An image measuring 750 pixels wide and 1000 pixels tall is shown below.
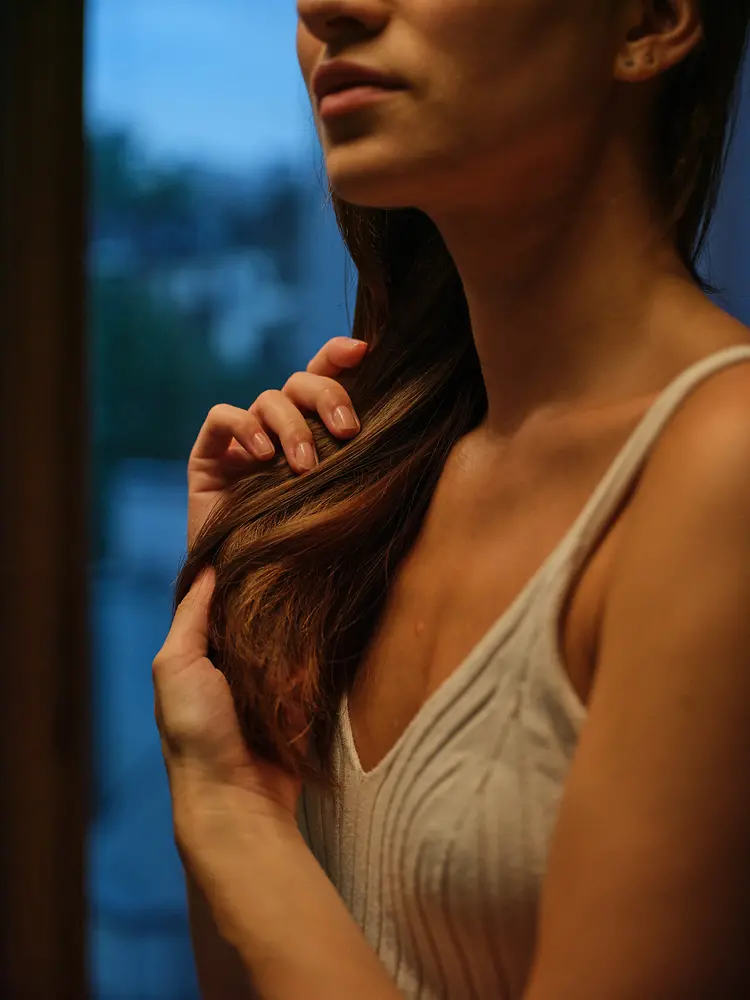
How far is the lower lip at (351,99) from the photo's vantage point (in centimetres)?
73

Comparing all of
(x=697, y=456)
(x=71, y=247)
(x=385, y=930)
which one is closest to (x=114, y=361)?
(x=71, y=247)

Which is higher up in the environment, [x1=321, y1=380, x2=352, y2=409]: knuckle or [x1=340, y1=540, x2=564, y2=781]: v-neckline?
[x1=321, y1=380, x2=352, y2=409]: knuckle

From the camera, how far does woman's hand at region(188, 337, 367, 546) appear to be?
94 cm

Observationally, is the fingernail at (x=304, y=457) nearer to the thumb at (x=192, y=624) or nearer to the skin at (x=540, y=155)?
the thumb at (x=192, y=624)

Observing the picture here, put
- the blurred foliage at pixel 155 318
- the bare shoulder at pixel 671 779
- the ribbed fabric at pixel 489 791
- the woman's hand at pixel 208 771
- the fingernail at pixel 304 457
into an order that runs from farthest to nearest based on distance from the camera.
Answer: the blurred foliage at pixel 155 318
the fingernail at pixel 304 457
the woman's hand at pixel 208 771
the ribbed fabric at pixel 489 791
the bare shoulder at pixel 671 779

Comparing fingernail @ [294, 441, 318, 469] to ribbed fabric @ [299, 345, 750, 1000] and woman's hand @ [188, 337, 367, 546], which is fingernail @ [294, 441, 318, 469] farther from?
ribbed fabric @ [299, 345, 750, 1000]

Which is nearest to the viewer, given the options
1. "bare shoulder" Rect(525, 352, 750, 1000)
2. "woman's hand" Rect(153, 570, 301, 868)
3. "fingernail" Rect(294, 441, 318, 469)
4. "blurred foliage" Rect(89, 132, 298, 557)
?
"bare shoulder" Rect(525, 352, 750, 1000)

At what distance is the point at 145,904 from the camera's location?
175 cm

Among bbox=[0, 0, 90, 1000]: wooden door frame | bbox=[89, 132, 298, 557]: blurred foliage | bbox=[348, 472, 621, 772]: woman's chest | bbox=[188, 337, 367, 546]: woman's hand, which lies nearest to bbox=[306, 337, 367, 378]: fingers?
bbox=[188, 337, 367, 546]: woman's hand

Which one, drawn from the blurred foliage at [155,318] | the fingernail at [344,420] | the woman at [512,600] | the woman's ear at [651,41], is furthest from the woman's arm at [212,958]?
the blurred foliage at [155,318]

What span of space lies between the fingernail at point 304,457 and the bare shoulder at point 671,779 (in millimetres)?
347

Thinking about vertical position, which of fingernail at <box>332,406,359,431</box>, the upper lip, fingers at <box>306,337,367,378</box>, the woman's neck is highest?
the upper lip

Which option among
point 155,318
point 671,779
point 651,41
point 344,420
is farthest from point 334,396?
point 155,318

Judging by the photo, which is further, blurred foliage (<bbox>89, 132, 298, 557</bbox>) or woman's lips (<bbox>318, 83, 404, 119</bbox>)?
blurred foliage (<bbox>89, 132, 298, 557</bbox>)
